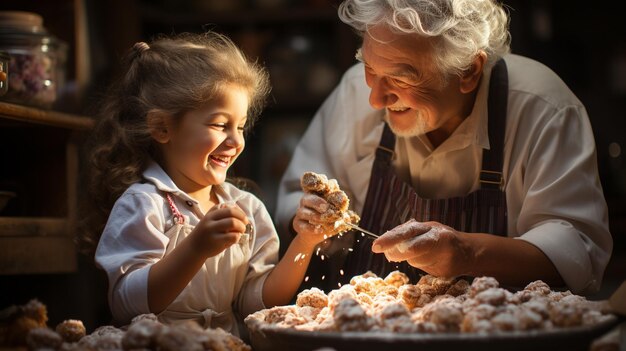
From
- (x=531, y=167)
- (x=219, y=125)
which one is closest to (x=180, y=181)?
(x=219, y=125)

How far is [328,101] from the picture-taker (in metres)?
2.32

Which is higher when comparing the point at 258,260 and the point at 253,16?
the point at 253,16

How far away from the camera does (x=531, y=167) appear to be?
1904mm

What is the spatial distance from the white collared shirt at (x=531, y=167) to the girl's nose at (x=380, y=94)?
0.72ft

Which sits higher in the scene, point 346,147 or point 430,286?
point 346,147

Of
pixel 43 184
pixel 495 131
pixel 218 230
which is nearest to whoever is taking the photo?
pixel 218 230

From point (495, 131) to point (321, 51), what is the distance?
2033 mm

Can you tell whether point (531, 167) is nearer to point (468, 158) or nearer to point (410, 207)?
point (468, 158)

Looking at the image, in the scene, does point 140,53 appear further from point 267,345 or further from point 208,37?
point 267,345

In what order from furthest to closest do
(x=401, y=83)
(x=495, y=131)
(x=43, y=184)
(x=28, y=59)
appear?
(x=43, y=184) → (x=28, y=59) → (x=495, y=131) → (x=401, y=83)

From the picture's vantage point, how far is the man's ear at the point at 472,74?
1.91 meters

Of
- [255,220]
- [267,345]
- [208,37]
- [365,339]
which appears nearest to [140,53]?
[208,37]

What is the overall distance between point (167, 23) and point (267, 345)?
104 inches

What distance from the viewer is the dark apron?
191cm
